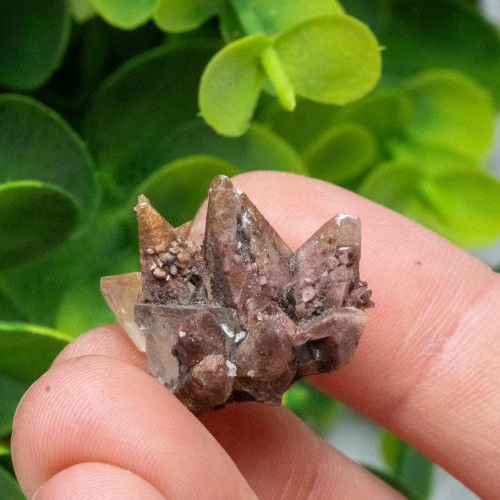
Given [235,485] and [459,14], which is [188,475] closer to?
[235,485]

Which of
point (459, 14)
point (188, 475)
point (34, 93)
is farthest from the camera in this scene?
point (459, 14)

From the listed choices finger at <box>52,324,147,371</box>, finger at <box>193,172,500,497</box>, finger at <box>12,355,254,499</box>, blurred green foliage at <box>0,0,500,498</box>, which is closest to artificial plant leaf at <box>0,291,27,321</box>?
blurred green foliage at <box>0,0,500,498</box>

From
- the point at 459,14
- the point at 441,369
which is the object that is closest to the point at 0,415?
the point at 441,369

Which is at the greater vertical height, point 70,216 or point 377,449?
point 70,216

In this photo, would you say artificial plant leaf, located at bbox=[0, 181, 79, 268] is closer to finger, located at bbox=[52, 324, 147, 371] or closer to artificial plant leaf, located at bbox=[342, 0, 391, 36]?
finger, located at bbox=[52, 324, 147, 371]

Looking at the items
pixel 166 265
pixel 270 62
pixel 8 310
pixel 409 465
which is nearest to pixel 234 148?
pixel 270 62

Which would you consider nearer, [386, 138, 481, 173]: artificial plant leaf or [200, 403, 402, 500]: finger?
[200, 403, 402, 500]: finger

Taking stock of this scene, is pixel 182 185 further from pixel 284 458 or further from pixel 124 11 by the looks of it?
pixel 284 458

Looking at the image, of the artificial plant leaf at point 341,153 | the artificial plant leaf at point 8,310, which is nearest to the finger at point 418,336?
the artificial plant leaf at point 341,153
